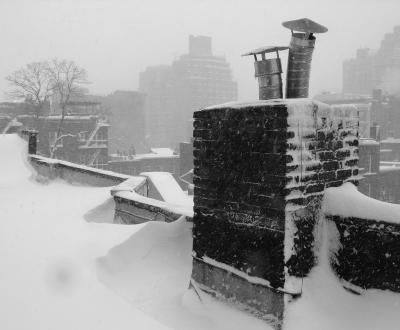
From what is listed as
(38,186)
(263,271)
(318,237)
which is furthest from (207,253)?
(38,186)

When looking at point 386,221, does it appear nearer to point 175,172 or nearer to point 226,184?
point 226,184

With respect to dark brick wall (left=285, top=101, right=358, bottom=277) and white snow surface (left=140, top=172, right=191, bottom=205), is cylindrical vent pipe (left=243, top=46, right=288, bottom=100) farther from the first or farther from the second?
white snow surface (left=140, top=172, right=191, bottom=205)

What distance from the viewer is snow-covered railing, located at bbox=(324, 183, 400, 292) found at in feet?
11.0

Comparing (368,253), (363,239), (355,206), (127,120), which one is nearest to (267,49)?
(355,206)

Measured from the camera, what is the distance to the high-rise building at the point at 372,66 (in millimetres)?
96562

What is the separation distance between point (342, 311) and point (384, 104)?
55.5 m

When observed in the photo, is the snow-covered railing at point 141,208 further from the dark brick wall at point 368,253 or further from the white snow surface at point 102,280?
the dark brick wall at point 368,253

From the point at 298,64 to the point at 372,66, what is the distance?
11145 cm

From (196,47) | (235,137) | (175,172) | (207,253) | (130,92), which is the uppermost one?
(196,47)

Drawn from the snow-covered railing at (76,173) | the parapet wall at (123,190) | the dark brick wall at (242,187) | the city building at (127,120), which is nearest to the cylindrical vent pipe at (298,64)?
the dark brick wall at (242,187)

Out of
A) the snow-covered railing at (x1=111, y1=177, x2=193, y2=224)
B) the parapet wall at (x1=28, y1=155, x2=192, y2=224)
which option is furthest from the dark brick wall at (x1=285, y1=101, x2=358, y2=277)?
the snow-covered railing at (x1=111, y1=177, x2=193, y2=224)

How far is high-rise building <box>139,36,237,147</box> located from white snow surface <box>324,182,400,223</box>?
287 ft

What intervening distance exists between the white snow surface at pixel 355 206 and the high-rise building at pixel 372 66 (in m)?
99.6

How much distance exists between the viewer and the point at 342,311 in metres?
3.48
